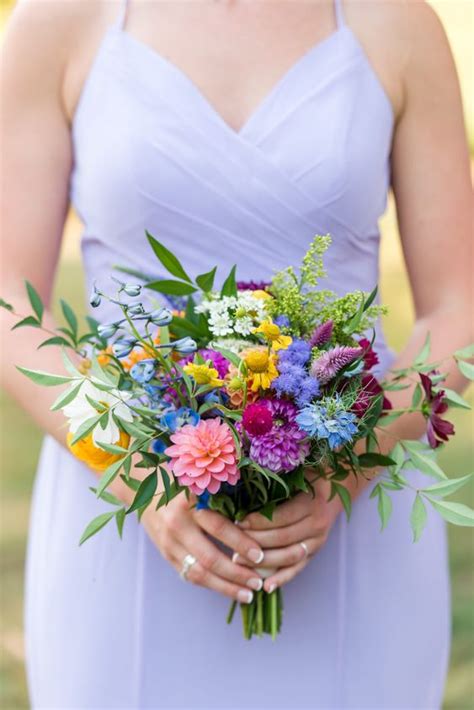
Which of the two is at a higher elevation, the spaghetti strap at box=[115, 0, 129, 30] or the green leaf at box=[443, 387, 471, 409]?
the spaghetti strap at box=[115, 0, 129, 30]

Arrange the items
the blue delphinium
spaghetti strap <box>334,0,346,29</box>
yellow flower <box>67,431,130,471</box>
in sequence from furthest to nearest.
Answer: spaghetti strap <box>334,0,346,29</box> → yellow flower <box>67,431,130,471</box> → the blue delphinium

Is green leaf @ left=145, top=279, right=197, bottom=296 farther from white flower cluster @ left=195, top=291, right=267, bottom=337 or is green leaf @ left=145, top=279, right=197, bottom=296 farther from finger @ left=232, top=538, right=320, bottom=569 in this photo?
finger @ left=232, top=538, right=320, bottom=569

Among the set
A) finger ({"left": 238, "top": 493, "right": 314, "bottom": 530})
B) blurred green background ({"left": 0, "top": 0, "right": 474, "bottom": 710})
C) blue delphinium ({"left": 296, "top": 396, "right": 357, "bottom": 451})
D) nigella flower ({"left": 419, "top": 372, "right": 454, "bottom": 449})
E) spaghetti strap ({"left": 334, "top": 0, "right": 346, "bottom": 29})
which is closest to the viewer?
blue delphinium ({"left": 296, "top": 396, "right": 357, "bottom": 451})

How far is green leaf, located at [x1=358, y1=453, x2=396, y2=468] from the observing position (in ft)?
5.72

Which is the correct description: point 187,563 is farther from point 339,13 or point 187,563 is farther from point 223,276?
point 339,13

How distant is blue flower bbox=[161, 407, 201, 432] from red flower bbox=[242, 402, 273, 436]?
0.10 meters

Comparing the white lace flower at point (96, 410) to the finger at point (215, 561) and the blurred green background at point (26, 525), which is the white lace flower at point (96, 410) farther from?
the blurred green background at point (26, 525)

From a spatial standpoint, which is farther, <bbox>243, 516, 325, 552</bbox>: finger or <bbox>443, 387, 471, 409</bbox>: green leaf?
<bbox>243, 516, 325, 552</bbox>: finger

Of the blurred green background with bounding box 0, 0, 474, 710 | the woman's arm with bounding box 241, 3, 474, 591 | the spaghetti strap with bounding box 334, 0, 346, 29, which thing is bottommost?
the blurred green background with bounding box 0, 0, 474, 710

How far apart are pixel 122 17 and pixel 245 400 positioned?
44.3 inches

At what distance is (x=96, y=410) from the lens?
5.12ft

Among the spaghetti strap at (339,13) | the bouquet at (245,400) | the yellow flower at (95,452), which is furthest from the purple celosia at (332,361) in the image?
the spaghetti strap at (339,13)

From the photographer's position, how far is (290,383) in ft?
5.10

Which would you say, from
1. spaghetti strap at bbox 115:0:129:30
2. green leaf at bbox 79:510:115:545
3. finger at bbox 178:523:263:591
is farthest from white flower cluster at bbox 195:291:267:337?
spaghetti strap at bbox 115:0:129:30
